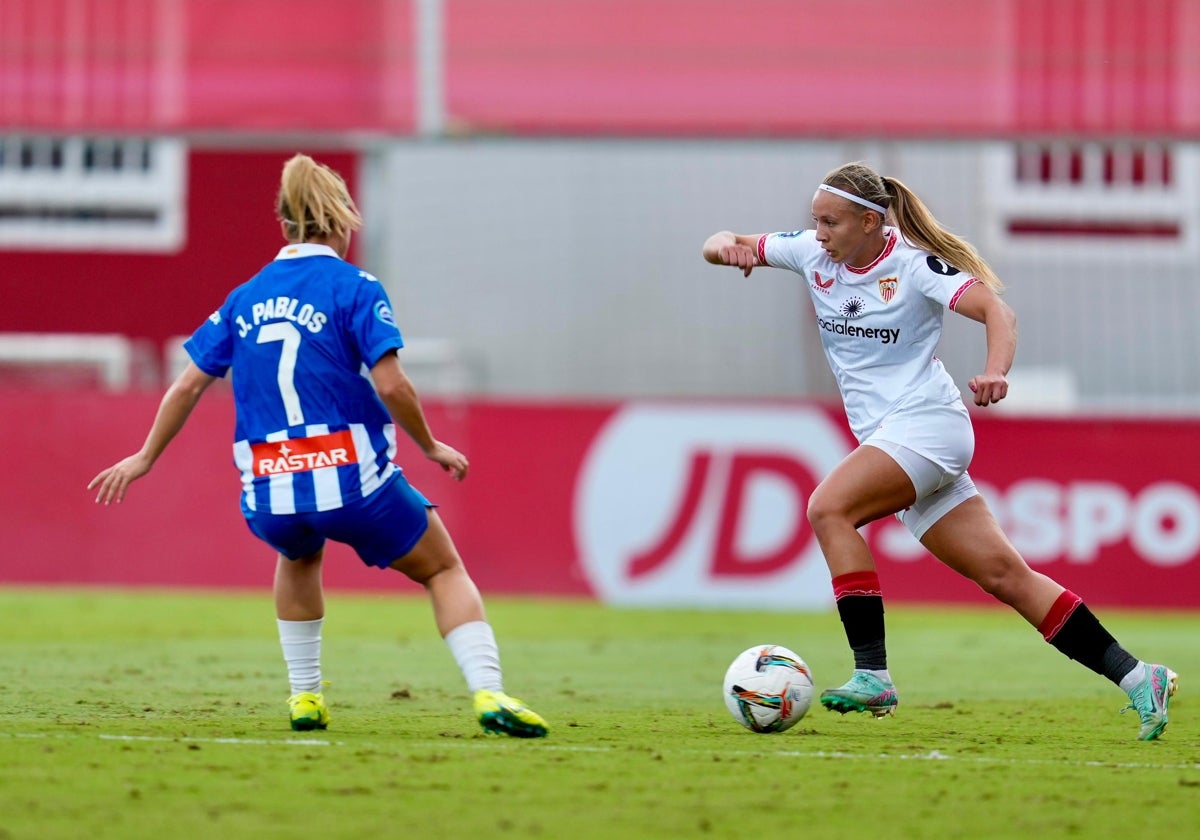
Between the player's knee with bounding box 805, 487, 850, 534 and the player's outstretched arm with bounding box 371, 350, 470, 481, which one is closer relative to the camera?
the player's outstretched arm with bounding box 371, 350, 470, 481

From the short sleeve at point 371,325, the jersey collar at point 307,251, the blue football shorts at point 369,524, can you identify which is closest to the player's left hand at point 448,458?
the blue football shorts at point 369,524

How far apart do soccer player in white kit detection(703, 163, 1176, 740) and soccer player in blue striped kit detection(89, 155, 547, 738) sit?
4.54 ft

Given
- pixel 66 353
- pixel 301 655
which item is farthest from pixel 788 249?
pixel 66 353

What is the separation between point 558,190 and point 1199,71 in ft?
19.0

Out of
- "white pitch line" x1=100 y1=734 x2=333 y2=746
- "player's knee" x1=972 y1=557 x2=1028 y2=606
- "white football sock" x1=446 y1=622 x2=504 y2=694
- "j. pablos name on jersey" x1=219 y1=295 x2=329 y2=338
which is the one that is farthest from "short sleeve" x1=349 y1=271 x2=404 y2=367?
"player's knee" x1=972 y1=557 x2=1028 y2=606

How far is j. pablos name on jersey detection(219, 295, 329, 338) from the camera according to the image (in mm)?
5969

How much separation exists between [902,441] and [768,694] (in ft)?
3.44

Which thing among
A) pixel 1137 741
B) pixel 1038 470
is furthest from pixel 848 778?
pixel 1038 470

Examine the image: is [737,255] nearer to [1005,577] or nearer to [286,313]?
[1005,577]

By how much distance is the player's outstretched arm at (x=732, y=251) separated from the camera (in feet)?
23.1

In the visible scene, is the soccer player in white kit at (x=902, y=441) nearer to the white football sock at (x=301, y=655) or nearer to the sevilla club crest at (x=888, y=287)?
the sevilla club crest at (x=888, y=287)

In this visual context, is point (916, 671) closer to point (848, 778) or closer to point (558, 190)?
point (848, 778)

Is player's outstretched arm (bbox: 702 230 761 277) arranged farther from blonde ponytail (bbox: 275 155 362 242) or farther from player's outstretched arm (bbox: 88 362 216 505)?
player's outstretched arm (bbox: 88 362 216 505)

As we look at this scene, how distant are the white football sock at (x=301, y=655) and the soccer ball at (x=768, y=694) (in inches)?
58.4
